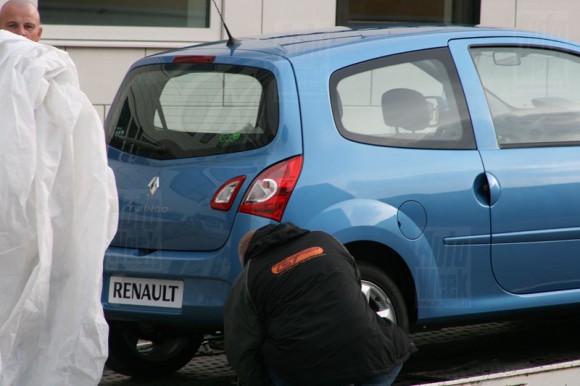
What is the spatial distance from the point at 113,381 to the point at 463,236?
1.96 metres

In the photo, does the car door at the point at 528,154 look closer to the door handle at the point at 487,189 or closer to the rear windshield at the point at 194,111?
the door handle at the point at 487,189

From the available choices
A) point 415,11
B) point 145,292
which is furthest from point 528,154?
point 415,11

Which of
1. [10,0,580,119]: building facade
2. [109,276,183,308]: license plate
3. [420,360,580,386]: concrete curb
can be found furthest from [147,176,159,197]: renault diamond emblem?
[10,0,580,119]: building facade

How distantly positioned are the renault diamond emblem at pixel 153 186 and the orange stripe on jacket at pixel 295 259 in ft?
4.37

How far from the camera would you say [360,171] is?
5.36 meters

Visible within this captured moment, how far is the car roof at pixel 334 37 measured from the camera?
18.5 feet

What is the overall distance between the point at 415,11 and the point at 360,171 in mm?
6785

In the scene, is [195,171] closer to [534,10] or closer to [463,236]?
[463,236]

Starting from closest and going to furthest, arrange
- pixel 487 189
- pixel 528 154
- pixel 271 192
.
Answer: pixel 271 192
pixel 487 189
pixel 528 154

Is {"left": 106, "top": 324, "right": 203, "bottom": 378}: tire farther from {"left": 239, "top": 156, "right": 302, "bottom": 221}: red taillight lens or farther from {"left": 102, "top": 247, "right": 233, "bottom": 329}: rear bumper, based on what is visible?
{"left": 239, "top": 156, "right": 302, "bottom": 221}: red taillight lens

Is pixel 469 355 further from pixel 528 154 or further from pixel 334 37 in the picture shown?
pixel 334 37

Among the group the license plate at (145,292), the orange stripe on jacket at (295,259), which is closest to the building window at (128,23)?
the license plate at (145,292)

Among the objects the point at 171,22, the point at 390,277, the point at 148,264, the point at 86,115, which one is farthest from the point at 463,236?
the point at 171,22

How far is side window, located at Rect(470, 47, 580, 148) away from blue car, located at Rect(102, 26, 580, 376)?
1 centimetres
